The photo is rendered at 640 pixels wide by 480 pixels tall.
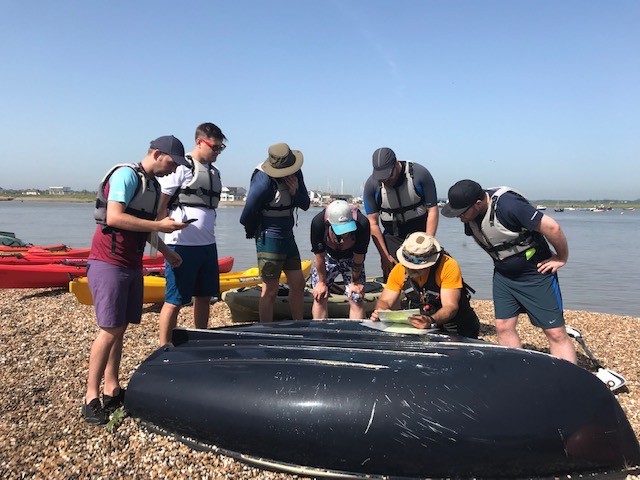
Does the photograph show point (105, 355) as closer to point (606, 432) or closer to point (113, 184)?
point (113, 184)

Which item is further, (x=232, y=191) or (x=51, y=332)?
(x=232, y=191)

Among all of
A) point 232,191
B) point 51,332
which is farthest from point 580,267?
point 232,191

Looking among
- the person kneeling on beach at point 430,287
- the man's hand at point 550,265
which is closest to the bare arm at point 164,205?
the person kneeling on beach at point 430,287

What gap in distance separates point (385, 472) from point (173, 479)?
1.13 m

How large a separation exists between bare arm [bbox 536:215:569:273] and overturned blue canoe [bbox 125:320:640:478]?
35.9 inches

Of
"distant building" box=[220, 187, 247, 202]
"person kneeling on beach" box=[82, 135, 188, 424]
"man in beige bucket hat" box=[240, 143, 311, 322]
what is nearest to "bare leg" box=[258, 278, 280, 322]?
"man in beige bucket hat" box=[240, 143, 311, 322]

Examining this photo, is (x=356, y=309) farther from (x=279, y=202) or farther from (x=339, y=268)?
(x=279, y=202)

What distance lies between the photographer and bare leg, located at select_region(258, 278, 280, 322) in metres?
4.64

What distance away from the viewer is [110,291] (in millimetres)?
3047

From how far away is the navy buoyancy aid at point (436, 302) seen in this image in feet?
11.8

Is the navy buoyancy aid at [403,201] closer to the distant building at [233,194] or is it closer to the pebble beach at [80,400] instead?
the pebble beach at [80,400]

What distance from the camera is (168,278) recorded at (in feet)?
13.0

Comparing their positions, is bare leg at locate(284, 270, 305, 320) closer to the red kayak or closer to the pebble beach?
the pebble beach

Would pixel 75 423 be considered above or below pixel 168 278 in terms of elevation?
below
